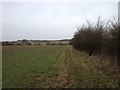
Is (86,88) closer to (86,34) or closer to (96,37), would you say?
(96,37)

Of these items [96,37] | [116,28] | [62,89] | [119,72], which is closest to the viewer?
[62,89]

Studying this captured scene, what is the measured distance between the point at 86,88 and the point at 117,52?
9.16 metres

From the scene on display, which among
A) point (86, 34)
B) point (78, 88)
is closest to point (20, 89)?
point (78, 88)

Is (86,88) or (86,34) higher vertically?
(86,34)

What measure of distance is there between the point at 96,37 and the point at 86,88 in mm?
25293

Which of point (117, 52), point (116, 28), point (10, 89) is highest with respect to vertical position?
point (116, 28)

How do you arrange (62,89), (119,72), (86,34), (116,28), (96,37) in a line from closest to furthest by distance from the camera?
(62,89) → (119,72) → (116,28) → (96,37) → (86,34)

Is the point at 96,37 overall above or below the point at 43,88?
above

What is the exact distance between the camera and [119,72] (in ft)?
60.6

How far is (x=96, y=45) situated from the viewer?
37875 mm

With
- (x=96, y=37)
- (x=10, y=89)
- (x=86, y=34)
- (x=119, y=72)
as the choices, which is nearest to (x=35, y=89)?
(x=10, y=89)

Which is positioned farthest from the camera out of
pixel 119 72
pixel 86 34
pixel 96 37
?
pixel 86 34

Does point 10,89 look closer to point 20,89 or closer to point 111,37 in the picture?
point 20,89

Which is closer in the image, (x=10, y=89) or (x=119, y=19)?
(x=10, y=89)
